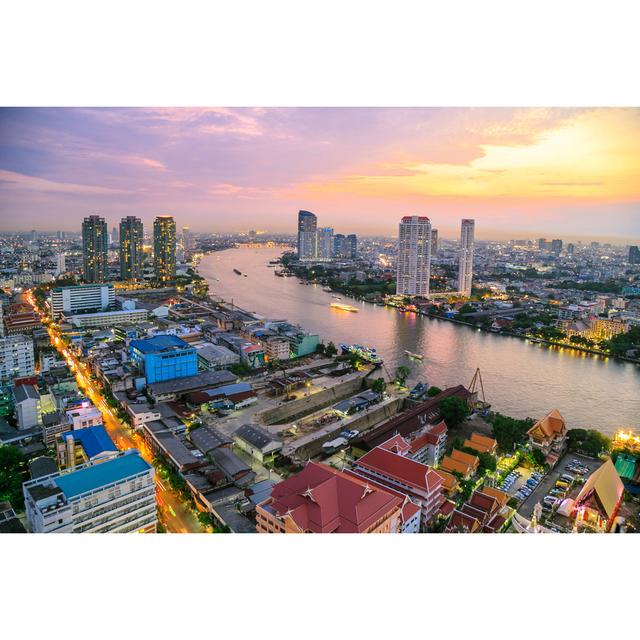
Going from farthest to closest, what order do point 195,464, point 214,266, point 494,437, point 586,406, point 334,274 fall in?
point 214,266, point 334,274, point 586,406, point 494,437, point 195,464

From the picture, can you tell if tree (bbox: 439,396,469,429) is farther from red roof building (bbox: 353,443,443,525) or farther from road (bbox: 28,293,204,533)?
road (bbox: 28,293,204,533)

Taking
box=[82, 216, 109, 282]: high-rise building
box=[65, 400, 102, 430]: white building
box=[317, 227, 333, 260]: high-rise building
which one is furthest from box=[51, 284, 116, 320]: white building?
box=[317, 227, 333, 260]: high-rise building

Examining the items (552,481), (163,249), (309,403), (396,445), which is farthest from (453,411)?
(163,249)

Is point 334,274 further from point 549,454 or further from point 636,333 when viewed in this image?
point 549,454

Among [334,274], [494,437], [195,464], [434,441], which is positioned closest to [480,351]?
[494,437]

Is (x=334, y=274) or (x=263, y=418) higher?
(x=334, y=274)

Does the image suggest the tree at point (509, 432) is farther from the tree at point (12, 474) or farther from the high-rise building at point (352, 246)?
the high-rise building at point (352, 246)

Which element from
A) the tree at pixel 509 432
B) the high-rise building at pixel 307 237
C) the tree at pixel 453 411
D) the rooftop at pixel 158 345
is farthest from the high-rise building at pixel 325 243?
the tree at pixel 509 432
